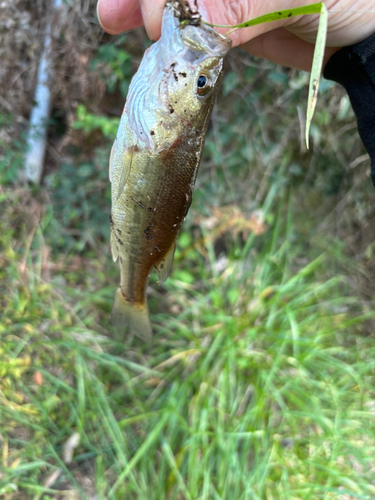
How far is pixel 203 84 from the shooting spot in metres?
0.97

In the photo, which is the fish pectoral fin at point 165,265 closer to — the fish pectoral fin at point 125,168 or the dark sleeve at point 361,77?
the fish pectoral fin at point 125,168

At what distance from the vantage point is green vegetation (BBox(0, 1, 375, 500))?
5.66ft

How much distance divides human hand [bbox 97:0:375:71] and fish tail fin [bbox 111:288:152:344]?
3.33 feet

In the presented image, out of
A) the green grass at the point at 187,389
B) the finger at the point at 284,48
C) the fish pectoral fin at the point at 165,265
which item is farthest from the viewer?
the green grass at the point at 187,389

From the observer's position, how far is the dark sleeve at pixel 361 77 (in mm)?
1196

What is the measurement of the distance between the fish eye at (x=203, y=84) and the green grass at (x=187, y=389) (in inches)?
52.7

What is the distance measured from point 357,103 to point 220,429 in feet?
5.54

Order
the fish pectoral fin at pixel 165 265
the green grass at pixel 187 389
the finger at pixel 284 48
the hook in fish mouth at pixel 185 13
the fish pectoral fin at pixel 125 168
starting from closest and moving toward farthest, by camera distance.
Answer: the hook in fish mouth at pixel 185 13, the fish pectoral fin at pixel 125 168, the fish pectoral fin at pixel 165 265, the finger at pixel 284 48, the green grass at pixel 187 389

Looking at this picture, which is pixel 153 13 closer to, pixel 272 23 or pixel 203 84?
pixel 203 84

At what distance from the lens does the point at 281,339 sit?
1.97m

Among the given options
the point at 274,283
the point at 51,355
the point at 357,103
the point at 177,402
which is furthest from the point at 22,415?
the point at 357,103

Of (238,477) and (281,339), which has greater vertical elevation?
(281,339)

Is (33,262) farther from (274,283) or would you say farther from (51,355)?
(274,283)

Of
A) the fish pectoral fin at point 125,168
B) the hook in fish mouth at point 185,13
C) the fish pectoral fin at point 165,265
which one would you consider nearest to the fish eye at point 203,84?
the hook in fish mouth at point 185,13
